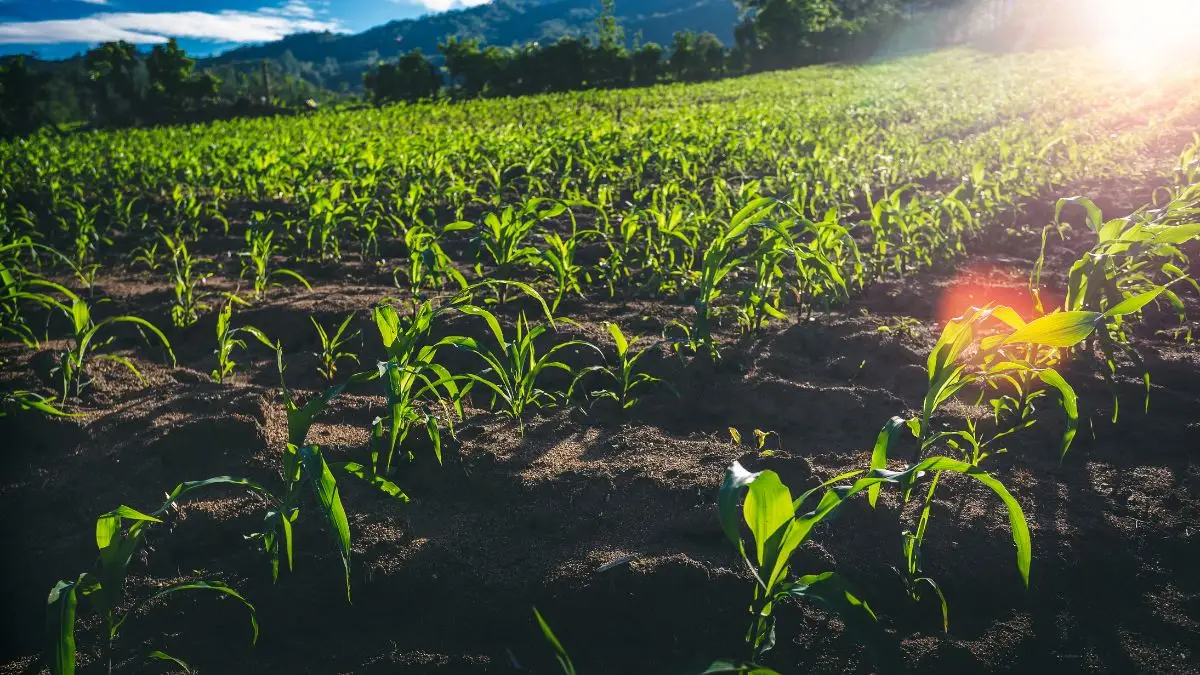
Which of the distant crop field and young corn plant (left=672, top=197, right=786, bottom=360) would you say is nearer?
the distant crop field

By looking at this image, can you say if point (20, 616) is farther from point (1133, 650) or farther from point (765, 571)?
point (1133, 650)

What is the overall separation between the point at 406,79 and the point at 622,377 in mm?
36311

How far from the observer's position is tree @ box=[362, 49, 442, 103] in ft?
115

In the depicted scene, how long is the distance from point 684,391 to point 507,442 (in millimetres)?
659

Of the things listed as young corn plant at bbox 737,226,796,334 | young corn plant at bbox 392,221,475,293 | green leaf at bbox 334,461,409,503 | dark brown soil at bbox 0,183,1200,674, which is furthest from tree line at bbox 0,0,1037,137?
green leaf at bbox 334,461,409,503

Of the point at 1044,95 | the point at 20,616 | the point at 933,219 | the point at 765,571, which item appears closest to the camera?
the point at 765,571

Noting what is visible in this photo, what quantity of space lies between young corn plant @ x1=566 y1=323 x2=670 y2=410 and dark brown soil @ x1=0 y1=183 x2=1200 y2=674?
6 cm

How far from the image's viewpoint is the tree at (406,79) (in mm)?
35125

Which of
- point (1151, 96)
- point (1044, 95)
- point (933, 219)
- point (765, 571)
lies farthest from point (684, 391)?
point (1044, 95)

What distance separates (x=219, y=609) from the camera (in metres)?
1.62

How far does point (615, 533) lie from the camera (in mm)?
1796

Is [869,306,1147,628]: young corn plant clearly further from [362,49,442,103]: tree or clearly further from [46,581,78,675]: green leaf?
[362,49,442,103]: tree

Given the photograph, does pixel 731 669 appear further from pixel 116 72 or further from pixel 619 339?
pixel 116 72

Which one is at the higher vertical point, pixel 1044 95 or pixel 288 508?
pixel 1044 95
